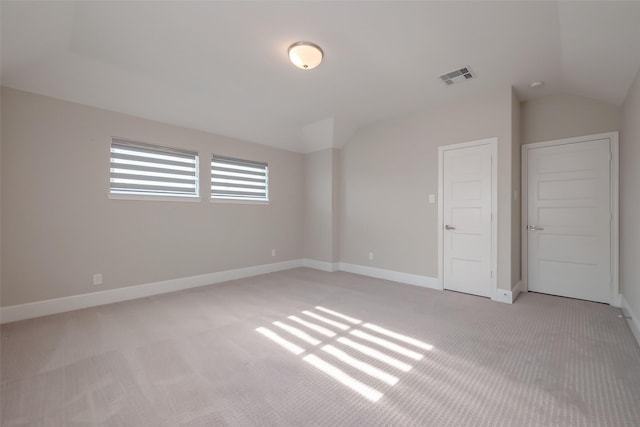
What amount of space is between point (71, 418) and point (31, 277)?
236cm

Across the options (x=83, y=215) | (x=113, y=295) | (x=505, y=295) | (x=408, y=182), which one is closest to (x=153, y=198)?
(x=83, y=215)

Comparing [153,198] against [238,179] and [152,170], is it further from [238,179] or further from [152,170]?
[238,179]

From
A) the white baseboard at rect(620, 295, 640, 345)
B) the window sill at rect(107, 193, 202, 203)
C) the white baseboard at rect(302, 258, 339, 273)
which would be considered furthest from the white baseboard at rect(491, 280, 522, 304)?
→ the window sill at rect(107, 193, 202, 203)

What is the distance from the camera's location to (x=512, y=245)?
12.0 feet

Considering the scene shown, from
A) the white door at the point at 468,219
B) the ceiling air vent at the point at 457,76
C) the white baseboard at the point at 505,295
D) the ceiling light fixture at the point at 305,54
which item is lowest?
the white baseboard at the point at 505,295

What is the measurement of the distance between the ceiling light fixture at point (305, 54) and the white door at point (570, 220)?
11.2 feet

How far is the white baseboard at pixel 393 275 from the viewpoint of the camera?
4336 millimetres

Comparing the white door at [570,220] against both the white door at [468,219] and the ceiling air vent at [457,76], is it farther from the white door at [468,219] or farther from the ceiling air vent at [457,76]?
the ceiling air vent at [457,76]

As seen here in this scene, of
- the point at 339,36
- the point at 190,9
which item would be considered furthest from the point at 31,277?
the point at 339,36

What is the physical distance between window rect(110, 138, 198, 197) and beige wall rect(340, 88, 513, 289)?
285cm

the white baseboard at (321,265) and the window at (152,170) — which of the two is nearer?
the window at (152,170)

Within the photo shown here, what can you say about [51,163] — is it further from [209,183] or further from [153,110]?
[209,183]

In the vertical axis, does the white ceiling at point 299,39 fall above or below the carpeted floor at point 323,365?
above

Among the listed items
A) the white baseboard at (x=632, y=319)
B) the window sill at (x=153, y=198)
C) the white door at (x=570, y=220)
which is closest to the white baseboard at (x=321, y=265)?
the window sill at (x=153, y=198)
